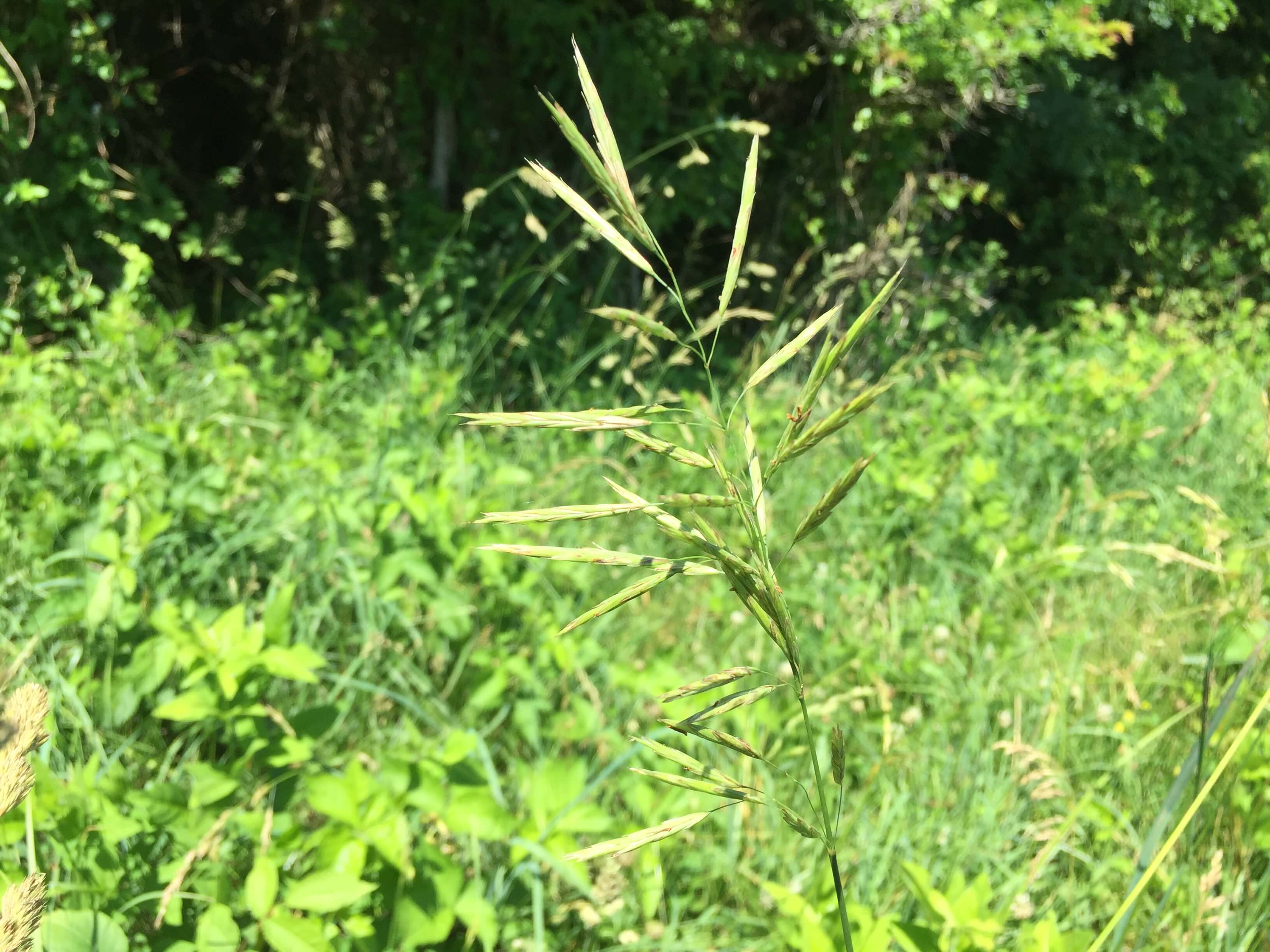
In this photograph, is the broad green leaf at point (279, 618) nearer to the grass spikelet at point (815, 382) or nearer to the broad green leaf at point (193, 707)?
the broad green leaf at point (193, 707)

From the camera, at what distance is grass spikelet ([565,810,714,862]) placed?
480 mm

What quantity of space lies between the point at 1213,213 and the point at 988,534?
751cm

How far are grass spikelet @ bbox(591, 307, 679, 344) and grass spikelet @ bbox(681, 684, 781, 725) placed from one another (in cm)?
20

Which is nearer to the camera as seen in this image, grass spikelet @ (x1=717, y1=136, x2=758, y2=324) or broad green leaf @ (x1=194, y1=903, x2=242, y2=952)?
grass spikelet @ (x1=717, y1=136, x2=758, y2=324)

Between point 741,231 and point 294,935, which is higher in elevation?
point 741,231

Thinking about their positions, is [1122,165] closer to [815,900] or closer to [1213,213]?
[1213,213]

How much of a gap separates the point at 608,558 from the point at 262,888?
0.69 m

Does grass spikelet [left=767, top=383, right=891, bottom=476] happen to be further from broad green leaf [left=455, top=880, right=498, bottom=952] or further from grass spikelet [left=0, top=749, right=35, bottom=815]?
broad green leaf [left=455, top=880, right=498, bottom=952]

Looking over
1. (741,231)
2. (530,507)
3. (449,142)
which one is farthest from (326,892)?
(449,142)

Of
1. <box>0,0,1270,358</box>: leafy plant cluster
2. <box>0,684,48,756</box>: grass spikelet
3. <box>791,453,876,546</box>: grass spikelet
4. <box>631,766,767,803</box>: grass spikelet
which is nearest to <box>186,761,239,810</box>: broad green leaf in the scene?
<box>0,684,48,756</box>: grass spikelet

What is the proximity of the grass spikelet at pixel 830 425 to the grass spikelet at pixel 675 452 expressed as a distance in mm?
40

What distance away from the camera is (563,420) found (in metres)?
0.48

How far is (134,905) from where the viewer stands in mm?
992

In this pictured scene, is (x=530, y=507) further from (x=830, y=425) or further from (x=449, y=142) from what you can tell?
(x=449, y=142)
